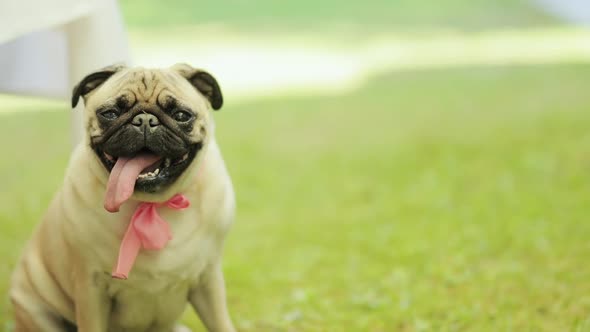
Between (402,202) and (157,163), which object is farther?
(402,202)

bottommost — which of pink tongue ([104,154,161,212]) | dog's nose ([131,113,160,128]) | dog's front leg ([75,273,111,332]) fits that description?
dog's front leg ([75,273,111,332])

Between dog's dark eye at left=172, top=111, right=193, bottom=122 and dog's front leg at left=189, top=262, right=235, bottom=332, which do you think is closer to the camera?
dog's dark eye at left=172, top=111, right=193, bottom=122

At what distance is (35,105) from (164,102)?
4.91 m

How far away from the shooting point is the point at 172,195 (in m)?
2.23

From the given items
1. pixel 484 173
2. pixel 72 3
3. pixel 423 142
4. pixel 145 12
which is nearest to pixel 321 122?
pixel 423 142

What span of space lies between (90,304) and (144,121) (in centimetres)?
58

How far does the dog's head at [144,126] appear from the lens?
2.07 meters

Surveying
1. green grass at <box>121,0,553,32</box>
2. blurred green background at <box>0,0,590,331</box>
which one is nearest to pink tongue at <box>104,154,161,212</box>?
blurred green background at <box>0,0,590,331</box>

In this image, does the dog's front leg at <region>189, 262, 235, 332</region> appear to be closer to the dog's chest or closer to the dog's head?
the dog's chest

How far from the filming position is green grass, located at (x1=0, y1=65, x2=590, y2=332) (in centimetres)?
315

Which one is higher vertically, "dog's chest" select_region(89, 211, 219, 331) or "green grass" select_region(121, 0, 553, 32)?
"green grass" select_region(121, 0, 553, 32)

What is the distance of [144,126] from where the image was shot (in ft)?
6.81

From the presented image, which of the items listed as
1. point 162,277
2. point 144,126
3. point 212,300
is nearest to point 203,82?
point 144,126

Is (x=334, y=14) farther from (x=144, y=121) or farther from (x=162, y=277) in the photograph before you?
(x=144, y=121)
